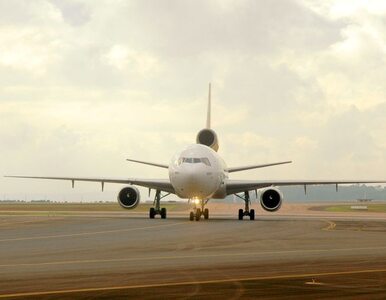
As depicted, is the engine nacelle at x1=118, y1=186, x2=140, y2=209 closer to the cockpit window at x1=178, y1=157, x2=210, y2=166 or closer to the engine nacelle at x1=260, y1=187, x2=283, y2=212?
the cockpit window at x1=178, y1=157, x2=210, y2=166

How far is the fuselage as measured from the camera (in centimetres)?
3994

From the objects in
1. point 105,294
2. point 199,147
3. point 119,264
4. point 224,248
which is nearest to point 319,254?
point 224,248

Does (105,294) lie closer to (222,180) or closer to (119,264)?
(119,264)

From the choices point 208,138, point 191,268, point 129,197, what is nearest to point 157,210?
point 129,197

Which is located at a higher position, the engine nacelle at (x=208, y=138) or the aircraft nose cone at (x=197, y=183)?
the engine nacelle at (x=208, y=138)

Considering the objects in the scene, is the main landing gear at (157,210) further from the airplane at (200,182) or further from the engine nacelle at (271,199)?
the engine nacelle at (271,199)

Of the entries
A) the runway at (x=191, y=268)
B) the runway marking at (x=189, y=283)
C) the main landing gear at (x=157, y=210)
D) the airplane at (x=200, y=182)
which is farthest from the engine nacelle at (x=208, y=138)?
the runway marking at (x=189, y=283)

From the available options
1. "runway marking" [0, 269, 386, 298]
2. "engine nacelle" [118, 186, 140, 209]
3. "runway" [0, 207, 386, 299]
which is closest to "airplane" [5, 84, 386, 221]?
"engine nacelle" [118, 186, 140, 209]

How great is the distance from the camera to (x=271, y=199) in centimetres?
4456

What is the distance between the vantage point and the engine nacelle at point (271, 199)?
44.3 meters

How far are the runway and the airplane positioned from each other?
16.6 metres

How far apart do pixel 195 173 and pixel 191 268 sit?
83.6 feet

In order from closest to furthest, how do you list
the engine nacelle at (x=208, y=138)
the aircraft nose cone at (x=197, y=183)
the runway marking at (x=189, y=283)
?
1. the runway marking at (x=189, y=283)
2. the aircraft nose cone at (x=197, y=183)
3. the engine nacelle at (x=208, y=138)

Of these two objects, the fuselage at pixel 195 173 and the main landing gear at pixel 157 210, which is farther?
the main landing gear at pixel 157 210
